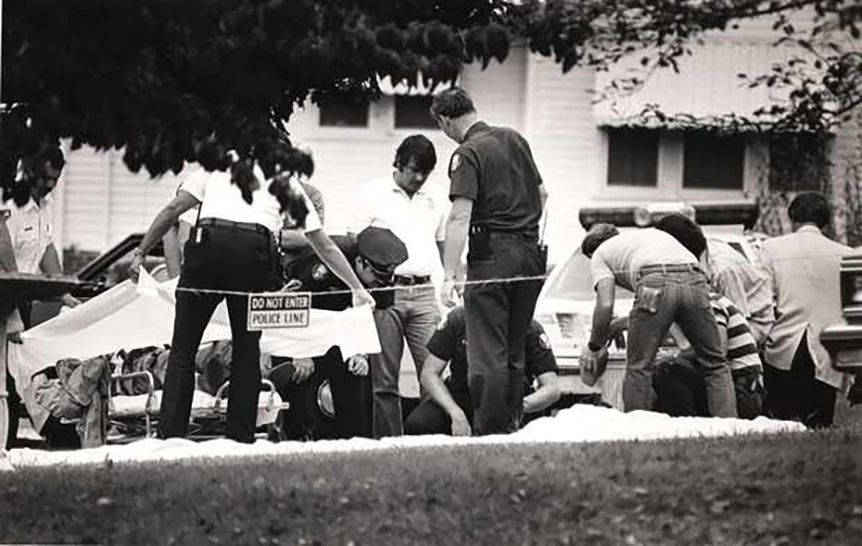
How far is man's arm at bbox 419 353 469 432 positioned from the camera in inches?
554

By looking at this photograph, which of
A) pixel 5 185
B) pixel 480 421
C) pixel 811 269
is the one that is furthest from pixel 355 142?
pixel 5 185

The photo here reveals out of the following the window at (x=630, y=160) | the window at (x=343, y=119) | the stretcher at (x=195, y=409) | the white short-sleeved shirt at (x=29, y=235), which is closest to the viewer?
the stretcher at (x=195, y=409)

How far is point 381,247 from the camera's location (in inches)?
581

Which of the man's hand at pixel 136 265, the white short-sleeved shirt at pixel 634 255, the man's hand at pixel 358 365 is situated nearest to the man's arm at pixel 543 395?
the white short-sleeved shirt at pixel 634 255

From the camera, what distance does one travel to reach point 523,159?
13461 millimetres

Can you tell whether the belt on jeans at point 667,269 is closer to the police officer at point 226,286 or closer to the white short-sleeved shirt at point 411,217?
the white short-sleeved shirt at point 411,217

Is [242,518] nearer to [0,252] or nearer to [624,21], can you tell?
[624,21]

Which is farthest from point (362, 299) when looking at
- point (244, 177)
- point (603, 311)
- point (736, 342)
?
point (244, 177)

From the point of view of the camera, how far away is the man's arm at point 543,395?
14359 mm

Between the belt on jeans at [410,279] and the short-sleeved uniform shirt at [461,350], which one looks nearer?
the short-sleeved uniform shirt at [461,350]

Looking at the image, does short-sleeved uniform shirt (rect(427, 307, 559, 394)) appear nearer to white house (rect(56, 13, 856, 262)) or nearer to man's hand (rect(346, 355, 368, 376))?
man's hand (rect(346, 355, 368, 376))

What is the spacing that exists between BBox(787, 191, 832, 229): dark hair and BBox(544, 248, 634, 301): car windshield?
63.7 inches

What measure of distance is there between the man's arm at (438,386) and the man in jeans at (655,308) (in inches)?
40.2

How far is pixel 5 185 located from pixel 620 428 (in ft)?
13.8
